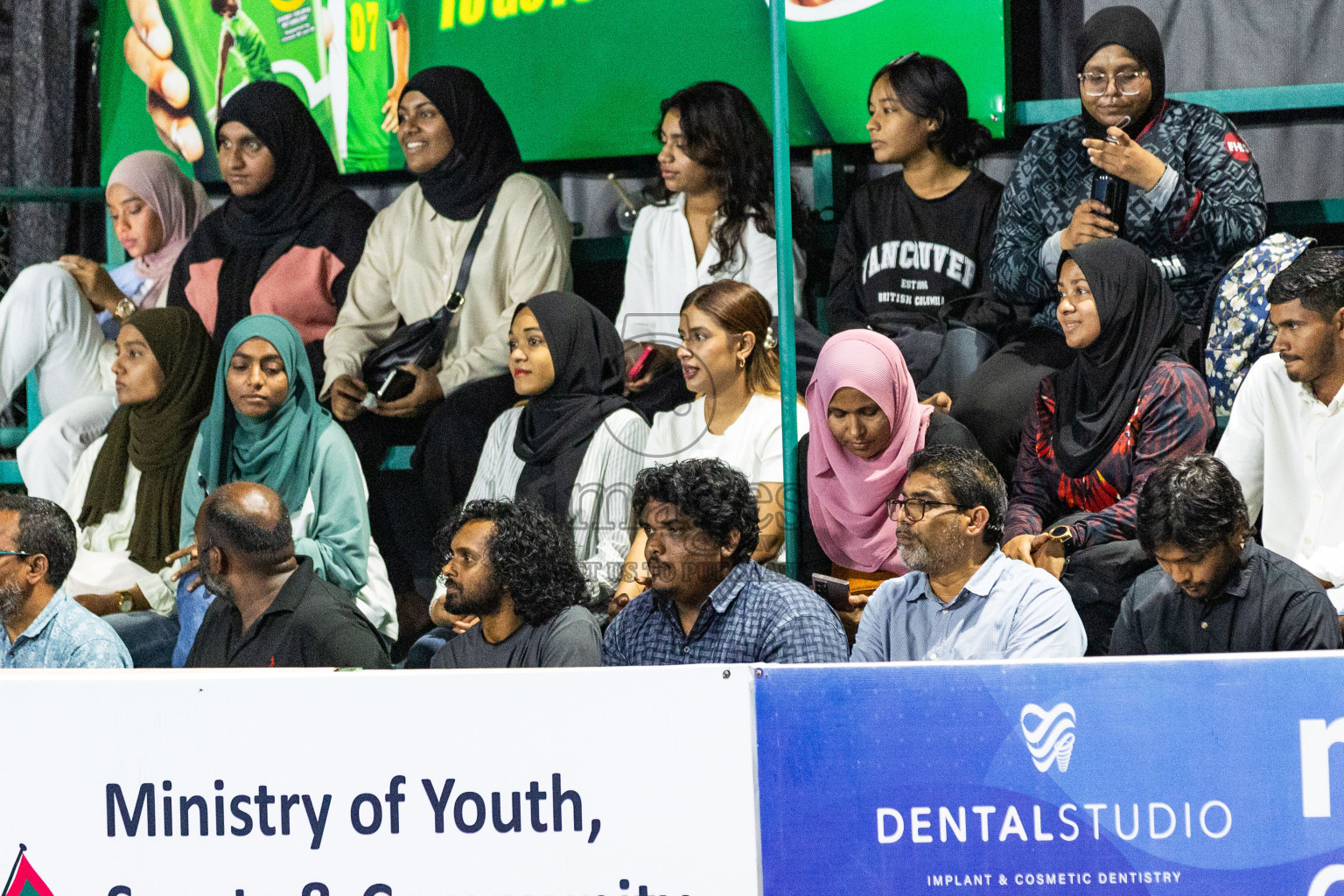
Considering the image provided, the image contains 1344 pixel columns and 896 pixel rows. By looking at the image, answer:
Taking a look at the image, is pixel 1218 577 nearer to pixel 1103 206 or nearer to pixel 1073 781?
pixel 1073 781

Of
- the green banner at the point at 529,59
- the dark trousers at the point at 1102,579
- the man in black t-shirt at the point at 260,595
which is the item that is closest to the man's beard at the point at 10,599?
the man in black t-shirt at the point at 260,595

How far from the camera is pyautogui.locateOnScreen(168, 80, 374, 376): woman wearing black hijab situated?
4695 millimetres

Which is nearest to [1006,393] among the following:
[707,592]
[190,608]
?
[707,592]

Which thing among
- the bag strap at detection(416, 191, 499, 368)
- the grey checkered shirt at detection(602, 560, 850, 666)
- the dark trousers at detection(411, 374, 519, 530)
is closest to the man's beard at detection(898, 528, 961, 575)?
the grey checkered shirt at detection(602, 560, 850, 666)

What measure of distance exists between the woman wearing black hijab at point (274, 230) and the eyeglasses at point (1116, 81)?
2.32 m

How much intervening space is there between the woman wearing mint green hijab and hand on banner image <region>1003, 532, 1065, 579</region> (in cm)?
196

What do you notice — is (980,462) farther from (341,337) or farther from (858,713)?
(341,337)

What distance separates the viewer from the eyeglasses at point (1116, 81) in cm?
397

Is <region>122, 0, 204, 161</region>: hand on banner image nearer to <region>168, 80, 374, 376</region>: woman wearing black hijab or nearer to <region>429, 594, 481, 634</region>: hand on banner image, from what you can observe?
<region>168, 80, 374, 376</region>: woman wearing black hijab

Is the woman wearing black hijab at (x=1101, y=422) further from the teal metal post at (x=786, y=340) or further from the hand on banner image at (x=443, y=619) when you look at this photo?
the hand on banner image at (x=443, y=619)

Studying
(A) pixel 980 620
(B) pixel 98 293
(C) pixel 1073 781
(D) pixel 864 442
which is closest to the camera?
(C) pixel 1073 781

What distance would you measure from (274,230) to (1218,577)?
3.27 m

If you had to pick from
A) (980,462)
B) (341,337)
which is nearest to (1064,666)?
(980,462)

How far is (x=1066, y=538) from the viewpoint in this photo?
3.50 meters
